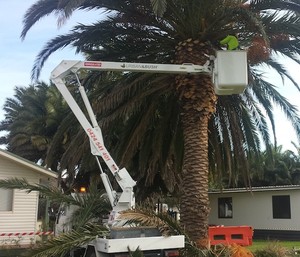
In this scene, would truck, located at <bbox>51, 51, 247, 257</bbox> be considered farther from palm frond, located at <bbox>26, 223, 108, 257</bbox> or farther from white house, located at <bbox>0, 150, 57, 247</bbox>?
white house, located at <bbox>0, 150, 57, 247</bbox>

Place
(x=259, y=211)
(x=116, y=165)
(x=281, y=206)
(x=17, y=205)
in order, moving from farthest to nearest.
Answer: (x=259, y=211) < (x=281, y=206) < (x=17, y=205) < (x=116, y=165)

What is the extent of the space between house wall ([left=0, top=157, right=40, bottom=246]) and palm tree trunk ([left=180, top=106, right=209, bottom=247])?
11.1 metres

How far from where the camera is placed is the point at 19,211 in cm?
2159

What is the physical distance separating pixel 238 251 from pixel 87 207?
3594 mm

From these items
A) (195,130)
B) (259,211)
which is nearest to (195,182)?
(195,130)

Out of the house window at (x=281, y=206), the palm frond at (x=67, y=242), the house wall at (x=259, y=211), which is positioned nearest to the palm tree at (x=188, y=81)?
the palm frond at (x=67, y=242)

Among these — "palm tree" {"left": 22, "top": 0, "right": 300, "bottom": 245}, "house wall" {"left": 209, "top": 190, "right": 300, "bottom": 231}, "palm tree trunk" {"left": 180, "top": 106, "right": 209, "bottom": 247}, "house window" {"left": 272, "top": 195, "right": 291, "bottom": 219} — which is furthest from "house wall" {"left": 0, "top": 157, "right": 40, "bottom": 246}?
"house window" {"left": 272, "top": 195, "right": 291, "bottom": 219}

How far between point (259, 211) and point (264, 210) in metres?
0.44

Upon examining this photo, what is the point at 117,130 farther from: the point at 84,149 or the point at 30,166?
the point at 30,166

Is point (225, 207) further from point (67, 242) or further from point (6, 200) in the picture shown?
point (67, 242)

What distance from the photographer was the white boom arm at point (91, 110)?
10.1 m

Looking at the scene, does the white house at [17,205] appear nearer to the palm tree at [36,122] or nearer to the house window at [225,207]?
the palm tree at [36,122]

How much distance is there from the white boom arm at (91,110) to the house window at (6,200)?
465 inches

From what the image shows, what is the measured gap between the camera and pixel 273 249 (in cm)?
1127
